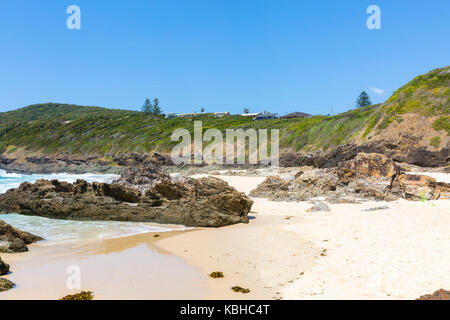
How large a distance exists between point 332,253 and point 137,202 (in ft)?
25.6

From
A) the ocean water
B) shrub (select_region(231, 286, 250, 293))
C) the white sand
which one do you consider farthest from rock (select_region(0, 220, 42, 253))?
shrub (select_region(231, 286, 250, 293))

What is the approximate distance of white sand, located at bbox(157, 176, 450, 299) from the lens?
544 cm

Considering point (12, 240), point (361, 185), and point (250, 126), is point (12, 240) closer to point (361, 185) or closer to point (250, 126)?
point (361, 185)

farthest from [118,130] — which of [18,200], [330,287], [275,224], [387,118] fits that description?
[330,287]

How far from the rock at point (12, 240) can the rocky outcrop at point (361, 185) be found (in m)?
10.1

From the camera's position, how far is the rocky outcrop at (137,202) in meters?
11.6

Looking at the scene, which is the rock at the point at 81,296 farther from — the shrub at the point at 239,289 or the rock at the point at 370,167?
the rock at the point at 370,167

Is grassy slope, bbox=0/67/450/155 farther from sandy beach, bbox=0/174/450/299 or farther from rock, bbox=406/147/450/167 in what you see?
sandy beach, bbox=0/174/450/299

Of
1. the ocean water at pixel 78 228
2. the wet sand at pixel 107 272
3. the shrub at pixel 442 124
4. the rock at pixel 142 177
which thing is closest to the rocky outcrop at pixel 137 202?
the ocean water at pixel 78 228

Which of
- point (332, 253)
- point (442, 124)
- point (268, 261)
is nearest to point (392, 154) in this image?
point (442, 124)

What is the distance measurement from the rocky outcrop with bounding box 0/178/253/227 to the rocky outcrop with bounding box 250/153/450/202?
466cm
